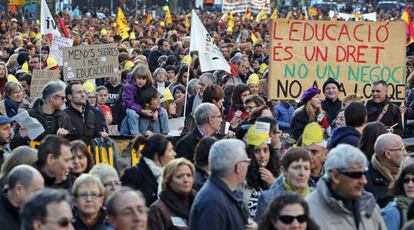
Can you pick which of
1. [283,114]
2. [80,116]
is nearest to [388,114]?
[283,114]

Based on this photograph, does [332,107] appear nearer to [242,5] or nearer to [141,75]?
[141,75]

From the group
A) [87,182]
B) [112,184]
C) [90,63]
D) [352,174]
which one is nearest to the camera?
[352,174]

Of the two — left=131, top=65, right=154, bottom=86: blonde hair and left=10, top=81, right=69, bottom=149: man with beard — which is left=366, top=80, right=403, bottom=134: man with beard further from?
left=10, top=81, right=69, bottom=149: man with beard

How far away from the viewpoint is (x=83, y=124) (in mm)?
12070

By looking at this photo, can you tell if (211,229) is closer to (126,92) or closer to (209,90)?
(209,90)

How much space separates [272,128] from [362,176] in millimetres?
2842

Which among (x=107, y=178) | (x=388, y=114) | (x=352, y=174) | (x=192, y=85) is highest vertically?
(x=352, y=174)

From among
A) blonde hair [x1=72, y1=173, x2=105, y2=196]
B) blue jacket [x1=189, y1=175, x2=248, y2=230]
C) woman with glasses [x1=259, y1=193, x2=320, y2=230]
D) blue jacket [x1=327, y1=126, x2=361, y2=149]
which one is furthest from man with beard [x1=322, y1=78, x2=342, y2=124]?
woman with glasses [x1=259, y1=193, x2=320, y2=230]

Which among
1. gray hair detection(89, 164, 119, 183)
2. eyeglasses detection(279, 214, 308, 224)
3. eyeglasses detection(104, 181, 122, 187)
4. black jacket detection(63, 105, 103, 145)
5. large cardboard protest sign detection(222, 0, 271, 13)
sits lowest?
large cardboard protest sign detection(222, 0, 271, 13)

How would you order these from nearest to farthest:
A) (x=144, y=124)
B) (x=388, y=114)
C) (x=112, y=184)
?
(x=112, y=184), (x=144, y=124), (x=388, y=114)

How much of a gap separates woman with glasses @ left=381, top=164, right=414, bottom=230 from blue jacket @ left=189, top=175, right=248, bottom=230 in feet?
3.31

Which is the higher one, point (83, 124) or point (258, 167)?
point (258, 167)

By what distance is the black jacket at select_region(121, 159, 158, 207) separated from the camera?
361 inches

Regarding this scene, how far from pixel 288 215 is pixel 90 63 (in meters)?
10.5
